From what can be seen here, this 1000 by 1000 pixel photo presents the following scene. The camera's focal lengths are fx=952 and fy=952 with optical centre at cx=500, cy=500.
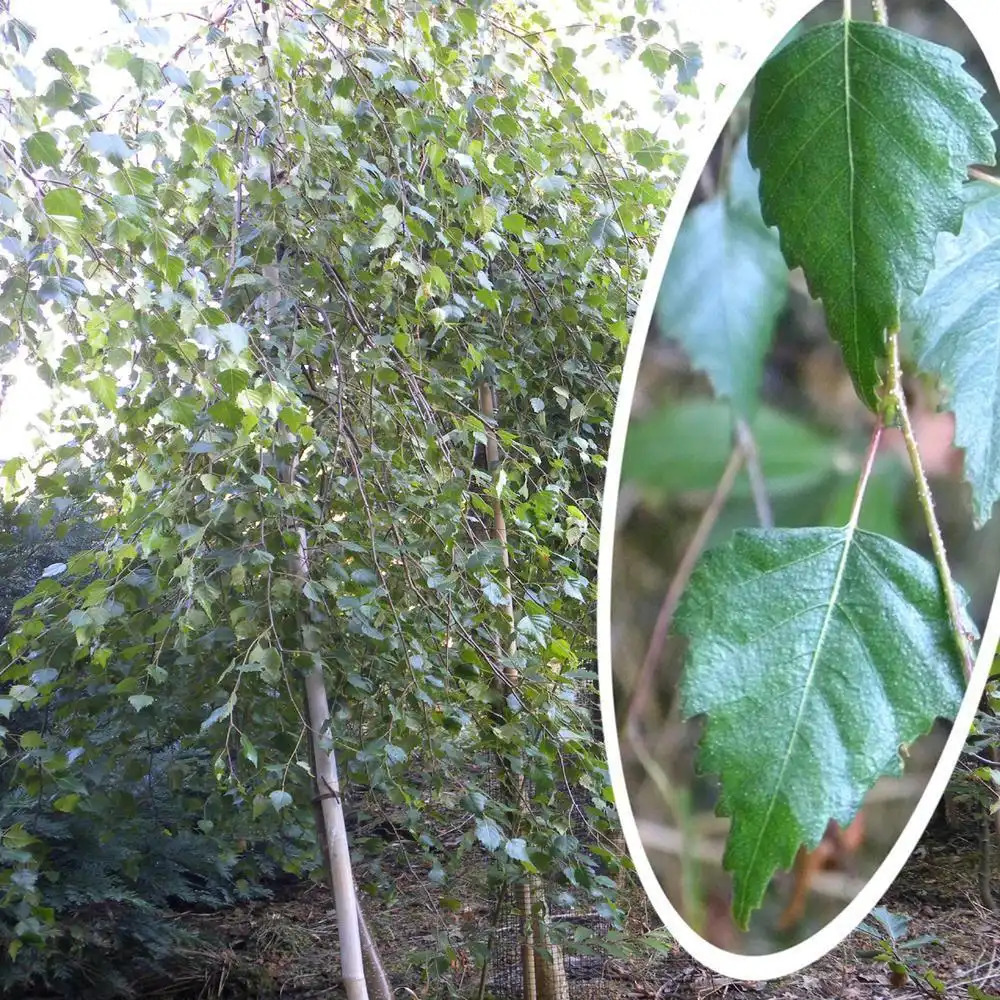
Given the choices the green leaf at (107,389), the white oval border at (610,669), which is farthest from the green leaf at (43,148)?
the white oval border at (610,669)

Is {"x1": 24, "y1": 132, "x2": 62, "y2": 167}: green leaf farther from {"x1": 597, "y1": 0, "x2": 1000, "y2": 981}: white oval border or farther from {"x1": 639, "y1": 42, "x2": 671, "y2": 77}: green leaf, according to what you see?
{"x1": 639, "y1": 42, "x2": 671, "y2": 77}: green leaf

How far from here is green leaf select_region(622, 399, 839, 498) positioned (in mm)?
462

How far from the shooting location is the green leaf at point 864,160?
45cm

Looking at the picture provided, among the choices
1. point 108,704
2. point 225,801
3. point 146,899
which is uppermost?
point 108,704

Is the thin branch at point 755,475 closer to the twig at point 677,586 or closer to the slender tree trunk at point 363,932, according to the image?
the twig at point 677,586

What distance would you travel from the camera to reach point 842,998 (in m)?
2.06

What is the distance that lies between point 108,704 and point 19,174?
78 cm

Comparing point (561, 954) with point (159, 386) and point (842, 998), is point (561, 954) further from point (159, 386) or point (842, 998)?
point (159, 386)

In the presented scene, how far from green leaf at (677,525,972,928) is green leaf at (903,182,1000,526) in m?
0.06

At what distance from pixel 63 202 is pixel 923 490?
67 cm

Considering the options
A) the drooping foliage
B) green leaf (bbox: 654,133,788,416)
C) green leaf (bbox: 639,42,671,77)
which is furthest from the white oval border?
green leaf (bbox: 639,42,671,77)

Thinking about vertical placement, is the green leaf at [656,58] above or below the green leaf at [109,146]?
above

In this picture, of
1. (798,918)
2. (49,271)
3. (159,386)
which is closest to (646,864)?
(798,918)

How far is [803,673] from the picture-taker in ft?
1.47
